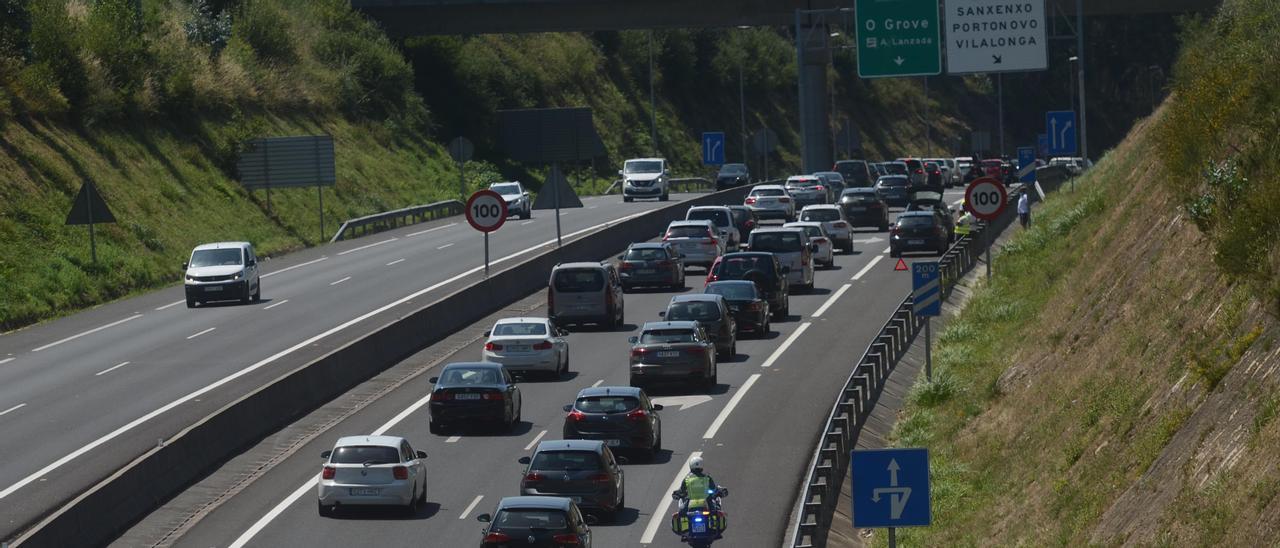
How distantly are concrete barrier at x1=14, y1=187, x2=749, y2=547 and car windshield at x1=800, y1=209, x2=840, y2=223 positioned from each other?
29.6ft

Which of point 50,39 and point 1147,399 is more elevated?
point 50,39

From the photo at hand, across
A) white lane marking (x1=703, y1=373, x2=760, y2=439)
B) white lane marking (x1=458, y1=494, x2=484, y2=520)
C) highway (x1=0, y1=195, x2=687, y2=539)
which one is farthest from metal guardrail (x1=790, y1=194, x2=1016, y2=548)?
highway (x1=0, y1=195, x2=687, y2=539)

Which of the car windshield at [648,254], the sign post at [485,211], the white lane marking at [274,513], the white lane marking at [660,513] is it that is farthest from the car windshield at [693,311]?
the car windshield at [648,254]

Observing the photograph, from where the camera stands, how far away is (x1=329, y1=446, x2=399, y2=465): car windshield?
21953 mm

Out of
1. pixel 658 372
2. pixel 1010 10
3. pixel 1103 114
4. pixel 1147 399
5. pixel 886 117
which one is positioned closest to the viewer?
pixel 1147 399

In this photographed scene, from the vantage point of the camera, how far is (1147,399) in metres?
19.7

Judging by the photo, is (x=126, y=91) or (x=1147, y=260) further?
(x=126, y=91)

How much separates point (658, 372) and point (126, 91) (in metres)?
38.6

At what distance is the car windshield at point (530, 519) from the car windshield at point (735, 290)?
19293 millimetres

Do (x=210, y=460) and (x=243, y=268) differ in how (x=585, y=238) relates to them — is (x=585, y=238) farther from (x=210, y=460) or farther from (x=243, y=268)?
(x=210, y=460)

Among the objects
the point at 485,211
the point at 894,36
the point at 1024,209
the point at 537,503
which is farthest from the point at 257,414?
the point at 1024,209

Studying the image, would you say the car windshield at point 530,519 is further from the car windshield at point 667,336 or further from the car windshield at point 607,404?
the car windshield at point 667,336

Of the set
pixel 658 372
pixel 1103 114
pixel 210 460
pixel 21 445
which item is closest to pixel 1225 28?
→ pixel 658 372

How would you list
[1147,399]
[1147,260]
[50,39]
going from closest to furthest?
[1147,399], [1147,260], [50,39]
